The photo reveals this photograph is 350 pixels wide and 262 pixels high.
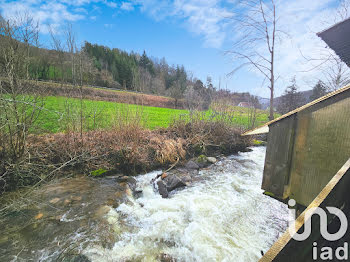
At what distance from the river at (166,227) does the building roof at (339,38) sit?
6549 millimetres

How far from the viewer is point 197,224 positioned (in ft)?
13.4

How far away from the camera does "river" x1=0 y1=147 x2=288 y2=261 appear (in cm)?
316

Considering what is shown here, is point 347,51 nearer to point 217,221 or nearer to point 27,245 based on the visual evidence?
point 217,221

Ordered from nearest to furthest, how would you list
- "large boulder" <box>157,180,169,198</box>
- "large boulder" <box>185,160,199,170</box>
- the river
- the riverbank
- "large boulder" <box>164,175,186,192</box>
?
the river, the riverbank, "large boulder" <box>157,180,169,198</box>, "large boulder" <box>164,175,186,192</box>, "large boulder" <box>185,160,199,170</box>

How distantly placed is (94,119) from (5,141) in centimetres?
331

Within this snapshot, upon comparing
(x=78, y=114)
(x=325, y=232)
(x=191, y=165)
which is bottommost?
(x=191, y=165)

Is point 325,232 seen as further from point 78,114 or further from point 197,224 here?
point 78,114

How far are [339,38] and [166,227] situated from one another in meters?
8.95

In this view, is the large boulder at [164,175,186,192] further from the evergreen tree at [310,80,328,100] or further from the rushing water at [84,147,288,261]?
the evergreen tree at [310,80,328,100]

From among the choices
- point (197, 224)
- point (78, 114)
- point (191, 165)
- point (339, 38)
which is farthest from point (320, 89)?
point (78, 114)

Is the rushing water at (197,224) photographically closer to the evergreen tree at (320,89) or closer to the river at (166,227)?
the river at (166,227)

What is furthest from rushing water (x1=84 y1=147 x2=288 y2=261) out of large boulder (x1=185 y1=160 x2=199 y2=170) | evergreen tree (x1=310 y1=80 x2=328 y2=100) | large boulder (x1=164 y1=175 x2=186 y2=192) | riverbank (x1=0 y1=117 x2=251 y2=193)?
evergreen tree (x1=310 y1=80 x2=328 y2=100)

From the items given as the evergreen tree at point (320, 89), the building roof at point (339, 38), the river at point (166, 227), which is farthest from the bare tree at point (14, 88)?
the evergreen tree at point (320, 89)

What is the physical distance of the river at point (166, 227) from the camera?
3.16 metres
